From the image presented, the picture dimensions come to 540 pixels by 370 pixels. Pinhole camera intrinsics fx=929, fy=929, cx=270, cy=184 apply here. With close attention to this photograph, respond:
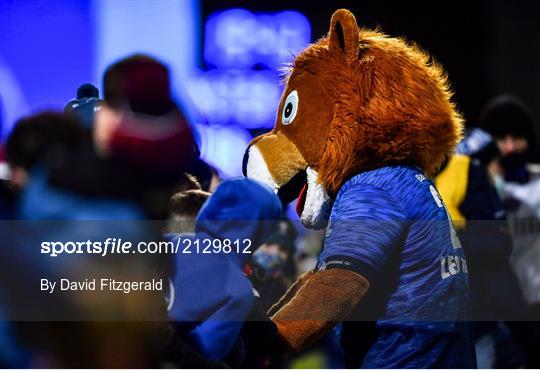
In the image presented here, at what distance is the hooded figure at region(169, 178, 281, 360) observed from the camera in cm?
209

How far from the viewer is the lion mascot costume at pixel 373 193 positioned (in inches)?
88.0

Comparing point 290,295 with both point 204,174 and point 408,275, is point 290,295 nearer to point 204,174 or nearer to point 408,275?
point 408,275

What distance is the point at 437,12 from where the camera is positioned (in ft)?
12.8

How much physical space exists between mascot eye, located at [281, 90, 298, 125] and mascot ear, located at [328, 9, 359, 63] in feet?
0.55

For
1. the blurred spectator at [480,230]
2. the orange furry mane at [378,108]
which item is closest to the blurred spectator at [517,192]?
the blurred spectator at [480,230]

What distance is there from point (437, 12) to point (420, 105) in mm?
1597

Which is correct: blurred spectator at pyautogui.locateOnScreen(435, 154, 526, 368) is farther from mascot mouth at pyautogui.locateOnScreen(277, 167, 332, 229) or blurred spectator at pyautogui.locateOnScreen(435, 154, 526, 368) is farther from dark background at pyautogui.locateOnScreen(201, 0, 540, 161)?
mascot mouth at pyautogui.locateOnScreen(277, 167, 332, 229)

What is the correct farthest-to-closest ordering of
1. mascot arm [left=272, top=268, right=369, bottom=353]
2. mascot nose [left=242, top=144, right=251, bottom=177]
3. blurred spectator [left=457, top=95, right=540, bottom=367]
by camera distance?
blurred spectator [left=457, top=95, right=540, bottom=367] → mascot nose [left=242, top=144, right=251, bottom=177] → mascot arm [left=272, top=268, right=369, bottom=353]

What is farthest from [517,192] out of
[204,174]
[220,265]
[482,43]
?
[220,265]

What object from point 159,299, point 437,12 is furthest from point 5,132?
point 437,12

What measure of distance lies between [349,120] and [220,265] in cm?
55

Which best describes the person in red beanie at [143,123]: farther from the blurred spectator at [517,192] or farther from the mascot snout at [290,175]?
the blurred spectator at [517,192]

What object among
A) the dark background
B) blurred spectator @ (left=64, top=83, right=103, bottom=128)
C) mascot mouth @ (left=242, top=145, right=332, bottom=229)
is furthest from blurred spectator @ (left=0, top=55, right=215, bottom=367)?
the dark background

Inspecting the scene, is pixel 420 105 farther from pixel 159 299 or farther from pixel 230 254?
pixel 159 299
